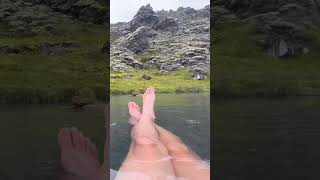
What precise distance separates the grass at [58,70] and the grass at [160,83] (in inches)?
84.5

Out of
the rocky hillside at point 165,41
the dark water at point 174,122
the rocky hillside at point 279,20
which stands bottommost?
the dark water at point 174,122

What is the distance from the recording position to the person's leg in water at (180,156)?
4238mm

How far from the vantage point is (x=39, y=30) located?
26.3 feet

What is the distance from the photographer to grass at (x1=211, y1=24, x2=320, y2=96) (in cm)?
723

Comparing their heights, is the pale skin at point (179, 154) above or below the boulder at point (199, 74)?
below

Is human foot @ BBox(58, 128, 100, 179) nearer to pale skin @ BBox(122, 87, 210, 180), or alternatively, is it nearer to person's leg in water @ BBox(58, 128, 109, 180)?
person's leg in water @ BBox(58, 128, 109, 180)

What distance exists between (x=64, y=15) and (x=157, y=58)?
3.42m

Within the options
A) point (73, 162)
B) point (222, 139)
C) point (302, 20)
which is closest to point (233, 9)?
point (302, 20)

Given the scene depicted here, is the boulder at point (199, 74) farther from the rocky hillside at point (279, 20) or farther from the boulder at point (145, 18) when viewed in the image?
the rocky hillside at point (279, 20)

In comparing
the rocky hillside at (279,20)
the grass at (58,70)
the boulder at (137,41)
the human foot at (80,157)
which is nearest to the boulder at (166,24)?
the boulder at (137,41)

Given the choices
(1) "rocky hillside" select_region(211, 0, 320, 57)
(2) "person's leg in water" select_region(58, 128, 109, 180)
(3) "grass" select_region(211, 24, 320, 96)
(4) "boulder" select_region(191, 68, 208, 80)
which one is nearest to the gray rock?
(4) "boulder" select_region(191, 68, 208, 80)

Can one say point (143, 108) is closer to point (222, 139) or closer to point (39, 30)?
point (222, 139)

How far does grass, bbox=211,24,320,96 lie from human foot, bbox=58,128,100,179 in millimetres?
2725

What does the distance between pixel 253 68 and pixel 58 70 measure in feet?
11.4
